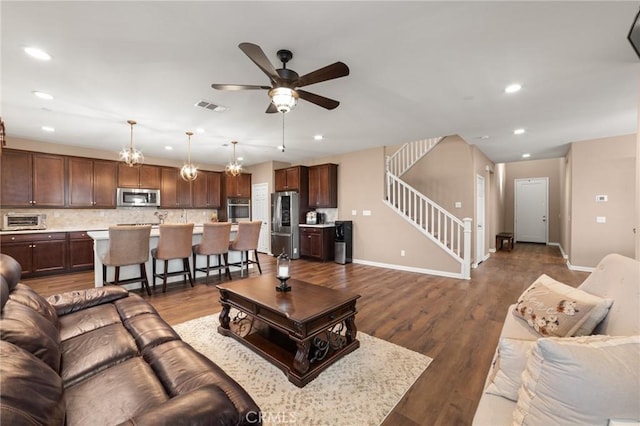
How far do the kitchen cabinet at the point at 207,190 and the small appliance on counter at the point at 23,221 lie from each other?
9.51 feet

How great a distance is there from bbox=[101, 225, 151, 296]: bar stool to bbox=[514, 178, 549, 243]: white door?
10.9 metres

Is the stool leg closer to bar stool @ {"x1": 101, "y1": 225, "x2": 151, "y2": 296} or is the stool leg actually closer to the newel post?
bar stool @ {"x1": 101, "y1": 225, "x2": 151, "y2": 296}

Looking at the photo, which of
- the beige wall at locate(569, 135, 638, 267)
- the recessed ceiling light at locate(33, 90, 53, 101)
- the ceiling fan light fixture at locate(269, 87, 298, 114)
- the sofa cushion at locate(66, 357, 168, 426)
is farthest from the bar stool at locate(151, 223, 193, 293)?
the beige wall at locate(569, 135, 638, 267)

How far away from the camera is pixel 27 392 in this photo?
0.87 m

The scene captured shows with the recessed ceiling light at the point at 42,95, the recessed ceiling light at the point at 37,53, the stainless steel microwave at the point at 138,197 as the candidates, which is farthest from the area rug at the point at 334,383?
the stainless steel microwave at the point at 138,197

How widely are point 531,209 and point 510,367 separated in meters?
10.2

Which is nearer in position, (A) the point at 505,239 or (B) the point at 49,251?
(B) the point at 49,251

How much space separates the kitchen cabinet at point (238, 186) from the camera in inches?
307

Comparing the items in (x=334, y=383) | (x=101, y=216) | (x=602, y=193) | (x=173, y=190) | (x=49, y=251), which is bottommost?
(x=334, y=383)

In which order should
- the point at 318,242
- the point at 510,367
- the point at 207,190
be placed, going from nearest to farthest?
the point at 510,367 < the point at 318,242 < the point at 207,190

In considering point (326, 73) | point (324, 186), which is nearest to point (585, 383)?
point (326, 73)

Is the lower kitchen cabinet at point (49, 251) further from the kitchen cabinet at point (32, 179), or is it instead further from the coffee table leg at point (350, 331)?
the coffee table leg at point (350, 331)

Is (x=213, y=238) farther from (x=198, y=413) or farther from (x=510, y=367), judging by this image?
(x=510, y=367)

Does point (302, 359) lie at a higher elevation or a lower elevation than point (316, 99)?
lower
